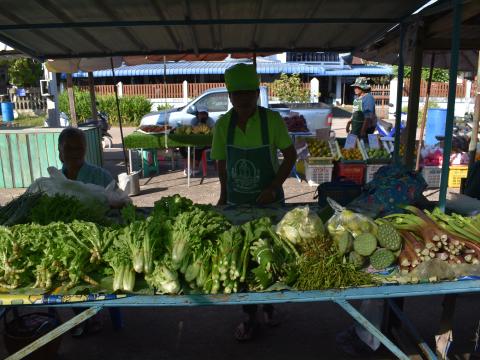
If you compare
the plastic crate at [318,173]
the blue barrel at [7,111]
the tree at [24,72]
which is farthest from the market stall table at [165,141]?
the tree at [24,72]

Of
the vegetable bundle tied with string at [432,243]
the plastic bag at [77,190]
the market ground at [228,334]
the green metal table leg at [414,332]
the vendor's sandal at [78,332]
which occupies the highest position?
the plastic bag at [77,190]

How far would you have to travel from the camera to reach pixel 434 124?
10.6m

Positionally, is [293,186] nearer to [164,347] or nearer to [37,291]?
[164,347]

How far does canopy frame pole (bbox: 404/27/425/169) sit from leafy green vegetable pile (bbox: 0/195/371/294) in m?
1.91

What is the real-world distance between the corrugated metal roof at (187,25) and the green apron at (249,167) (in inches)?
34.0

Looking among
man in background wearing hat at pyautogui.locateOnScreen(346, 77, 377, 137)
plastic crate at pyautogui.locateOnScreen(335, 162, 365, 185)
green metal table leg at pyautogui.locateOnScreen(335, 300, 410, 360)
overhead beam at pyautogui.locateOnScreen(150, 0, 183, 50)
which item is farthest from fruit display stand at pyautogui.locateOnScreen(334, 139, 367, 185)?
green metal table leg at pyautogui.locateOnScreen(335, 300, 410, 360)

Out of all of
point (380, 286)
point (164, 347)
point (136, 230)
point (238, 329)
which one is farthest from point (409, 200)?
point (164, 347)

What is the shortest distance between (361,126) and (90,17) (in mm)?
7301

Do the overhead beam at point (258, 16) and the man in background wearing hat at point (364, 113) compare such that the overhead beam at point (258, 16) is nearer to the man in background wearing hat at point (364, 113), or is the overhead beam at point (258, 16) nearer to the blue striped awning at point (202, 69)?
the man in background wearing hat at point (364, 113)

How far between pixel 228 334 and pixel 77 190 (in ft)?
5.69

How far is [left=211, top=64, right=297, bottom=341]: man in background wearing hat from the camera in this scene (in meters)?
3.22

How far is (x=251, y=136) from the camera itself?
324 centimetres

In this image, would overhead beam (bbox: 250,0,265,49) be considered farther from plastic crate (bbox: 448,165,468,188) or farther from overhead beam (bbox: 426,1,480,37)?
plastic crate (bbox: 448,165,468,188)

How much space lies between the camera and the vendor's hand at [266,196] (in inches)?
126
